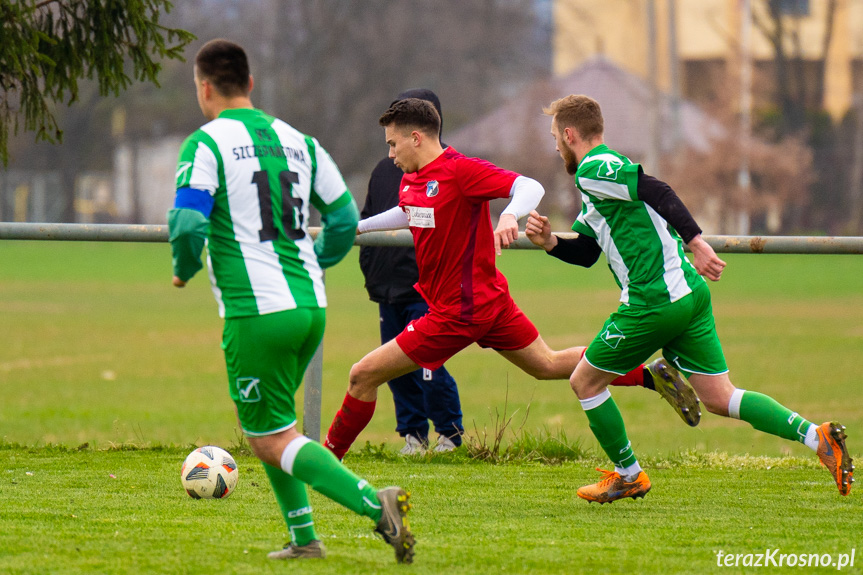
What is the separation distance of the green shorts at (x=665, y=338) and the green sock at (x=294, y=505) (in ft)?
5.62

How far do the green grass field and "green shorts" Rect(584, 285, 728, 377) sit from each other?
0.69 meters

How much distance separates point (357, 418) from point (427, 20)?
6759 centimetres

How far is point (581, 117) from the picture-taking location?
5445 millimetres

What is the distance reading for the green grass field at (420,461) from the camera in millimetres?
4453

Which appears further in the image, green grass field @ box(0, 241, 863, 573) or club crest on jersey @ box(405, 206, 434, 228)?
club crest on jersey @ box(405, 206, 434, 228)

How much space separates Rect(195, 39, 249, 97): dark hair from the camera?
4207 millimetres

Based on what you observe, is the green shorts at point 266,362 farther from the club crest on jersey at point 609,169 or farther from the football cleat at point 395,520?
the club crest on jersey at point 609,169

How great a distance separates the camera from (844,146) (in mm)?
55312

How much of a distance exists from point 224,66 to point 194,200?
0.55m

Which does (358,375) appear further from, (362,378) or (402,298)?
(402,298)

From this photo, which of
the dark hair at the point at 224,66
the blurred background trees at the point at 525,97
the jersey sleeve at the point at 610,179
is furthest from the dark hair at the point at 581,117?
the blurred background trees at the point at 525,97

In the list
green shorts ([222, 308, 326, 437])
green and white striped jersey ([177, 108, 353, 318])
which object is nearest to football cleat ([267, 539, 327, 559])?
green shorts ([222, 308, 326, 437])

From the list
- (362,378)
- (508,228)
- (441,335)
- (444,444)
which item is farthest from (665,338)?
(444,444)

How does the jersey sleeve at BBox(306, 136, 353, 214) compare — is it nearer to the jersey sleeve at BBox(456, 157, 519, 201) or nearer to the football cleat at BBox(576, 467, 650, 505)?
the jersey sleeve at BBox(456, 157, 519, 201)
